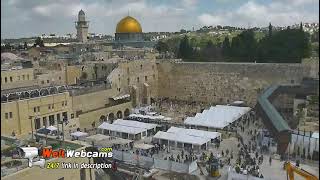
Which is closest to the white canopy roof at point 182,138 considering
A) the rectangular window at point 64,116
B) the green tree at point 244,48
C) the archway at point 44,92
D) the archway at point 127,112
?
the rectangular window at point 64,116

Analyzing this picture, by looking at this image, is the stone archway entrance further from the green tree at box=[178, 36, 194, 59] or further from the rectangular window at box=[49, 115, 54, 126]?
the green tree at box=[178, 36, 194, 59]

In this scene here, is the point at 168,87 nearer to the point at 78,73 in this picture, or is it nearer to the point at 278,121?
the point at 78,73

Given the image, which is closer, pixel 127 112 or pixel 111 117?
pixel 111 117

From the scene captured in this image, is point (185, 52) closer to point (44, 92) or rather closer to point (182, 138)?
point (44, 92)

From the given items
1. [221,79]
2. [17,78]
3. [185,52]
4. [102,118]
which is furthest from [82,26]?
[102,118]

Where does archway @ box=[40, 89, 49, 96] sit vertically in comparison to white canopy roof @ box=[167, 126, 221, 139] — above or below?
above

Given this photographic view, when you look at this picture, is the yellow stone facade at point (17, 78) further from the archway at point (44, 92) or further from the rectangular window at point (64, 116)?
the rectangular window at point (64, 116)

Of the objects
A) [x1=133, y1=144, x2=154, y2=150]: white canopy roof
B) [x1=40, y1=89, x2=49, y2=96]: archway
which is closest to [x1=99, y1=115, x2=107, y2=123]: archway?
[x1=40, y1=89, x2=49, y2=96]: archway
